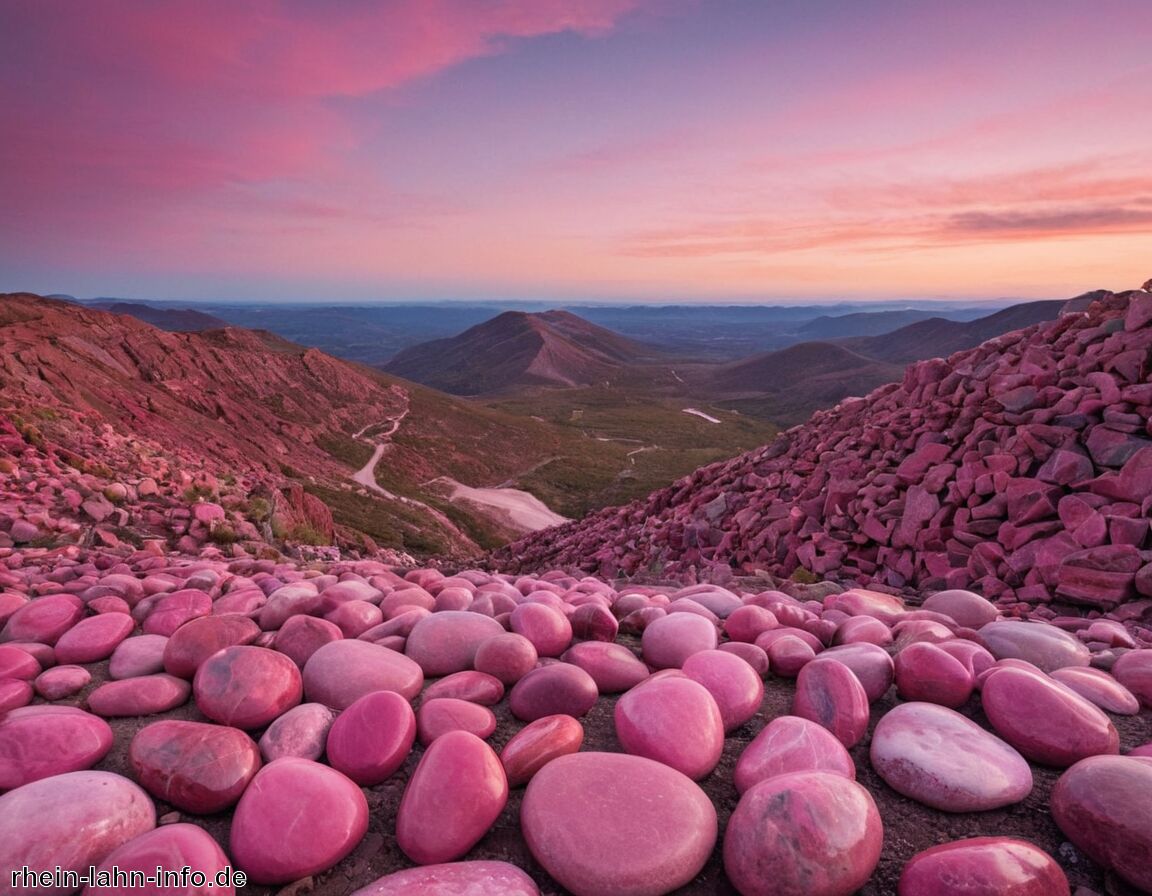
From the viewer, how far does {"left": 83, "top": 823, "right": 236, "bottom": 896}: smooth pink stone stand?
6.30ft

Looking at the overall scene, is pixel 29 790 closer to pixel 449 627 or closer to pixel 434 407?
pixel 449 627

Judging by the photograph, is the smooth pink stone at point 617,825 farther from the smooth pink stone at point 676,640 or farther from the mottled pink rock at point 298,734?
the smooth pink stone at point 676,640

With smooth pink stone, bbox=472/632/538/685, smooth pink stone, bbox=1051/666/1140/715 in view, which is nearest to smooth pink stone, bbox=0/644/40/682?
smooth pink stone, bbox=472/632/538/685

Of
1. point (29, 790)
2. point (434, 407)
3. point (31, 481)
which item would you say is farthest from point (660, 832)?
point (434, 407)

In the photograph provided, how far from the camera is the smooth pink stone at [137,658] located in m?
3.39

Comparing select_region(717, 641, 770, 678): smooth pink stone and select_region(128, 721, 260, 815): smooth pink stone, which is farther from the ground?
select_region(128, 721, 260, 815): smooth pink stone

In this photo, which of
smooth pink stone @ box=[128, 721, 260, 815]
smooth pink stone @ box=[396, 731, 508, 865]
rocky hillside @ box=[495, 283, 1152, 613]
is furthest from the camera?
rocky hillside @ box=[495, 283, 1152, 613]

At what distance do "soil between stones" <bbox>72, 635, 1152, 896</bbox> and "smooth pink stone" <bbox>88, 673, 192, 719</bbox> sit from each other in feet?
0.15

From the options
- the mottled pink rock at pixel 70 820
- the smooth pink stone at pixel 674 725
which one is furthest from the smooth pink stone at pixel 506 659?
the mottled pink rock at pixel 70 820

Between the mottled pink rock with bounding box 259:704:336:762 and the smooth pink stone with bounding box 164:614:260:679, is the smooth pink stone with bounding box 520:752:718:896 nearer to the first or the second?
the mottled pink rock with bounding box 259:704:336:762

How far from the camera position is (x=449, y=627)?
3639 mm

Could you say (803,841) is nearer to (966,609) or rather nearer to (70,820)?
(70,820)

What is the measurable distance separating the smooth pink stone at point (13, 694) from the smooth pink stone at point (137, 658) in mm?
366

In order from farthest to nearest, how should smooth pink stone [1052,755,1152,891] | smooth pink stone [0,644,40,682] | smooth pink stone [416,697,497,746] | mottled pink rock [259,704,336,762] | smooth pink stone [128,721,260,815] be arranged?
smooth pink stone [0,644,40,682] → smooth pink stone [416,697,497,746] → mottled pink rock [259,704,336,762] → smooth pink stone [128,721,260,815] → smooth pink stone [1052,755,1152,891]
